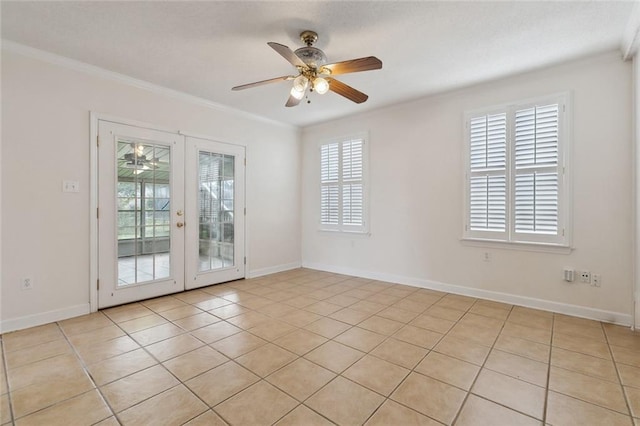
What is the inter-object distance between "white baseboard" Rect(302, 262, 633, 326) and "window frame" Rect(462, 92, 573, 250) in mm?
618

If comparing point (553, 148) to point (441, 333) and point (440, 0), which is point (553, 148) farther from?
point (441, 333)

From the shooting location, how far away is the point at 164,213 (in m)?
3.88

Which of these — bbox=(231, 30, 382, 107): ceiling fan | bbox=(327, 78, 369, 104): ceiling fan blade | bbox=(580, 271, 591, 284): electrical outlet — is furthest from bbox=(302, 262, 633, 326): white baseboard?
bbox=(231, 30, 382, 107): ceiling fan

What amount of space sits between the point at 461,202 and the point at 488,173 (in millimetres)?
474

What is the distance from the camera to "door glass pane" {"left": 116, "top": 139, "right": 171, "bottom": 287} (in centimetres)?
352

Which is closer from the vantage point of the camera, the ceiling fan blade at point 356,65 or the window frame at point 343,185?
the ceiling fan blade at point 356,65

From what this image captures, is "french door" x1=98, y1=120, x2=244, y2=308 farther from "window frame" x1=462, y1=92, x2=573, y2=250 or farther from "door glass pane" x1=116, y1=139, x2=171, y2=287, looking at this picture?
"window frame" x1=462, y1=92, x2=573, y2=250

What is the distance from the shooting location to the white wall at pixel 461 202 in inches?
117

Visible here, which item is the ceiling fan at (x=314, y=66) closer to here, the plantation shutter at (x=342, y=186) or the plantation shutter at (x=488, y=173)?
the plantation shutter at (x=488, y=173)

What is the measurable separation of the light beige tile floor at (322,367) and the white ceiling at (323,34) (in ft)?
8.77

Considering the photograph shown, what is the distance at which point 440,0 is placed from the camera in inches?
86.6

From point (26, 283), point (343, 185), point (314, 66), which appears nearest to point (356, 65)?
point (314, 66)

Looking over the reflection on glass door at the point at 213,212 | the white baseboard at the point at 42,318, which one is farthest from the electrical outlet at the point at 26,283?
the reflection on glass door at the point at 213,212

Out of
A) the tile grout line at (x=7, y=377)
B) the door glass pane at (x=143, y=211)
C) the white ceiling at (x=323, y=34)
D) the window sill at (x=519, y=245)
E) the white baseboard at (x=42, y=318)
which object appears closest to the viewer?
the tile grout line at (x=7, y=377)
